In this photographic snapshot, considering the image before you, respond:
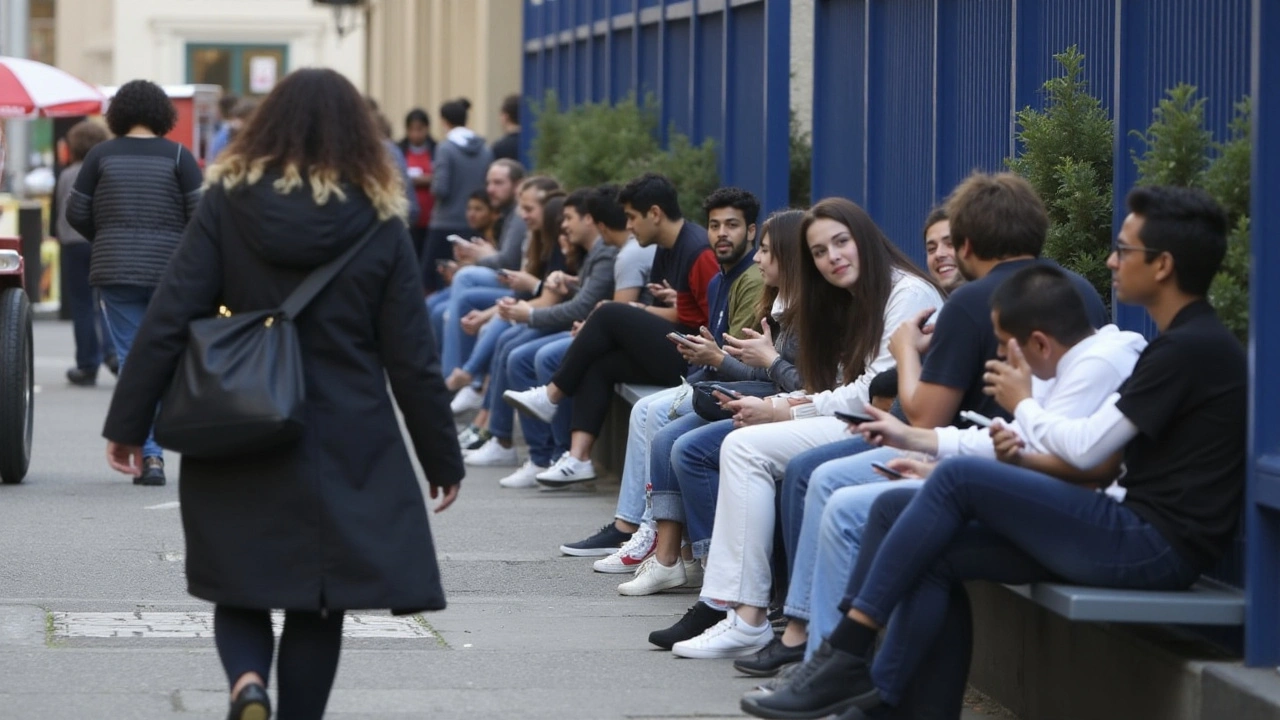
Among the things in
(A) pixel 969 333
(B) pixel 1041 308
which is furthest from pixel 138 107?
(B) pixel 1041 308

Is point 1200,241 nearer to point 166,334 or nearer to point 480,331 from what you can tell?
point 166,334

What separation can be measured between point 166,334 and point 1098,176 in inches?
112

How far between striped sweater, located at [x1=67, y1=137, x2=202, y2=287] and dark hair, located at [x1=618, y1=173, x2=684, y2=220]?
2.15 meters

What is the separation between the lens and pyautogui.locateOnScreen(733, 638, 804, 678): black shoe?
5.91 m

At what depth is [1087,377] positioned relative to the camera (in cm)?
488

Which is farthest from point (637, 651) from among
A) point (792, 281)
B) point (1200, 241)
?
point (1200, 241)

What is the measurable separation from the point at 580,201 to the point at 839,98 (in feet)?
4.60

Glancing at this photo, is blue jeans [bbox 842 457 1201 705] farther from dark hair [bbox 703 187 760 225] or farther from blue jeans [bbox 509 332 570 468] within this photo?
blue jeans [bbox 509 332 570 468]

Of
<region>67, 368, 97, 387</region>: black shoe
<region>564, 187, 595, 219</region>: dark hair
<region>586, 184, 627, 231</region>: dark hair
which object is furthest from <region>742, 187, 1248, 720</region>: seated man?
<region>67, 368, 97, 387</region>: black shoe

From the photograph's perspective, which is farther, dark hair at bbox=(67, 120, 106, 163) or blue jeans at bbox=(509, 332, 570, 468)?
dark hair at bbox=(67, 120, 106, 163)

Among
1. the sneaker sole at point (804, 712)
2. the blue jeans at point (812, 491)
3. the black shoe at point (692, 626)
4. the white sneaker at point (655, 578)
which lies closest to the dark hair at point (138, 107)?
the white sneaker at point (655, 578)

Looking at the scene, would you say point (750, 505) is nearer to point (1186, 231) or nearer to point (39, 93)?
point (1186, 231)

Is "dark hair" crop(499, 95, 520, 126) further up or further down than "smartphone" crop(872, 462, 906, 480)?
further up

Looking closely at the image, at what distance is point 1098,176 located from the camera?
6.25 metres
